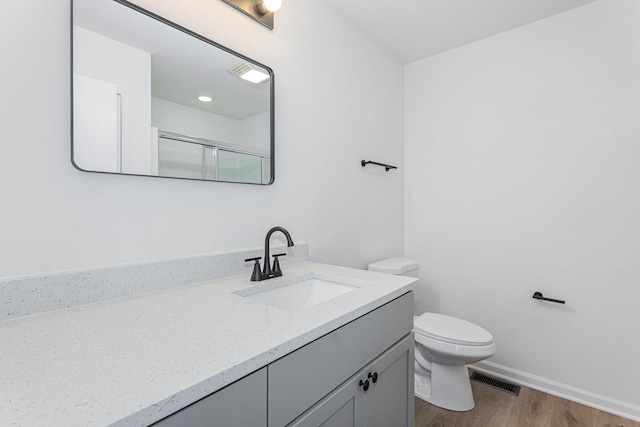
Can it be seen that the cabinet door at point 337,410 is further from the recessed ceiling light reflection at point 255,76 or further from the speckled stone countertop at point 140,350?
the recessed ceiling light reflection at point 255,76

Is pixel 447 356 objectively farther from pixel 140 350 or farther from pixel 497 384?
pixel 140 350

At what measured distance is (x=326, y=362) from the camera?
2.64 ft

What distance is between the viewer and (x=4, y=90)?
2.57 ft

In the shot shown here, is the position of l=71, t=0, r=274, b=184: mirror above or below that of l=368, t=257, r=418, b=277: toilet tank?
above

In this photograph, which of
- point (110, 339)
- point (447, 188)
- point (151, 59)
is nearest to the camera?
point (110, 339)

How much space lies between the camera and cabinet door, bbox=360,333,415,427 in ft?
3.28

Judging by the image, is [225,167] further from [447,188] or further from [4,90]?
[447,188]

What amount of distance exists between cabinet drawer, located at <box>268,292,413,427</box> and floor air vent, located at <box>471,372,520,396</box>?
1381 millimetres

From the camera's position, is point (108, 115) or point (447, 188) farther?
point (447, 188)

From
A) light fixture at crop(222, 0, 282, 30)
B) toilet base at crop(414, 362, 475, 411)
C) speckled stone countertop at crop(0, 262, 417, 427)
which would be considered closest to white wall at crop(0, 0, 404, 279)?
light fixture at crop(222, 0, 282, 30)

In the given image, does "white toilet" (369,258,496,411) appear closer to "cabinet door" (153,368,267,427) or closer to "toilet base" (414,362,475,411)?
"toilet base" (414,362,475,411)

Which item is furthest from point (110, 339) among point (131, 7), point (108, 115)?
point (131, 7)

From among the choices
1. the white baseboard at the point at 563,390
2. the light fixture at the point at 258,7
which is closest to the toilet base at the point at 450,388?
the white baseboard at the point at 563,390

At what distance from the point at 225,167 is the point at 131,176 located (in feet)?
1.18
